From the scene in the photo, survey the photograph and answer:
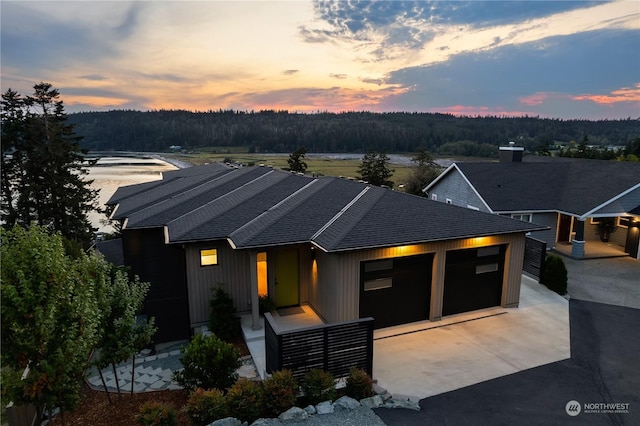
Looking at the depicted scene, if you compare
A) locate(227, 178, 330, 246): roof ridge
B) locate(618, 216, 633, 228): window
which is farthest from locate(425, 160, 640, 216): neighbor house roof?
locate(227, 178, 330, 246): roof ridge

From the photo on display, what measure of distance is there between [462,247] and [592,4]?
746 inches

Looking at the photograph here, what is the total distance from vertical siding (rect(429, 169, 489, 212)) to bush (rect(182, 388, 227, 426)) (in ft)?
60.8

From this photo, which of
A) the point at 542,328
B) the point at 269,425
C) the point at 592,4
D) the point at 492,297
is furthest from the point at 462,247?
the point at 592,4

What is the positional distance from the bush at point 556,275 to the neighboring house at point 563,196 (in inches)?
250

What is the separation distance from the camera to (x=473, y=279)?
1140 cm

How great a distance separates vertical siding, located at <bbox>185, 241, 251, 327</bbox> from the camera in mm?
10969

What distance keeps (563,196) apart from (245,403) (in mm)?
21086

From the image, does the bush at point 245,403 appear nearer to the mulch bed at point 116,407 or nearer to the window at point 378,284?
the mulch bed at point 116,407

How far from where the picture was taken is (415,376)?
8.16m

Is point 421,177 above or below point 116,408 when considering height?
above

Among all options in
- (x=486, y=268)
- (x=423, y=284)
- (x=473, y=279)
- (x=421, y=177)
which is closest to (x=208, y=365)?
(x=423, y=284)

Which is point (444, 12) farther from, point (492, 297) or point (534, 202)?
point (492, 297)

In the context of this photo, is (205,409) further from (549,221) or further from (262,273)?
(549,221)

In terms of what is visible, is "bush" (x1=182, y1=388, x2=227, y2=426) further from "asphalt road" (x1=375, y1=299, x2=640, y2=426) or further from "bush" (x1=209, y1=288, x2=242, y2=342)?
"bush" (x1=209, y1=288, x2=242, y2=342)
